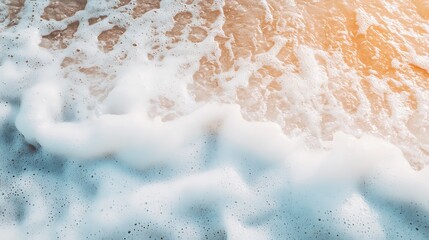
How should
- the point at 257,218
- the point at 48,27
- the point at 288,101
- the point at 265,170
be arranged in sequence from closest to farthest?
the point at 257,218 → the point at 265,170 → the point at 288,101 → the point at 48,27

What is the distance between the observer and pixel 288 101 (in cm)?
249

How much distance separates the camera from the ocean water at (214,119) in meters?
2.09

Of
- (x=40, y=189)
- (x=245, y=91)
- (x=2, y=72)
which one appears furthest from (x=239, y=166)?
(x=2, y=72)

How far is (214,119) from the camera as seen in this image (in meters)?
2.39

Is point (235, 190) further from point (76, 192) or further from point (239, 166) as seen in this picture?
point (76, 192)

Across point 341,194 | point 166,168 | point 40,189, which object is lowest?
point 40,189

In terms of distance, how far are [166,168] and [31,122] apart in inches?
32.3

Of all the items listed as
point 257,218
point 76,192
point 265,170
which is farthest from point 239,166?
point 76,192

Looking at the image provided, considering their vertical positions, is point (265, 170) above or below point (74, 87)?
above

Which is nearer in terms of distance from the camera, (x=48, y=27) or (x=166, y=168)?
(x=166, y=168)

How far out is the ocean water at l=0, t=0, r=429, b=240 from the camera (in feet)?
6.85

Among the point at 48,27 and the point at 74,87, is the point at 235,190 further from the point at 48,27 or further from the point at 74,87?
the point at 48,27

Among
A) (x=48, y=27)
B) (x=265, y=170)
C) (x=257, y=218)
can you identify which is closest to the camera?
(x=257, y=218)

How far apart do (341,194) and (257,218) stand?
446 mm
